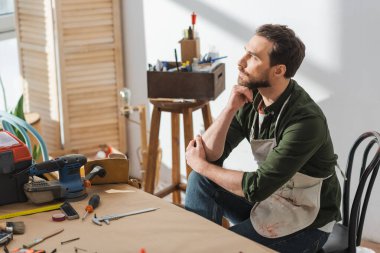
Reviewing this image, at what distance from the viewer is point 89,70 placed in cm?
421

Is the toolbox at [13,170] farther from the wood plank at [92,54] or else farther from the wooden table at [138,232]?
the wood plank at [92,54]

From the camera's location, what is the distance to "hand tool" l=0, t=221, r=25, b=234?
2.04m

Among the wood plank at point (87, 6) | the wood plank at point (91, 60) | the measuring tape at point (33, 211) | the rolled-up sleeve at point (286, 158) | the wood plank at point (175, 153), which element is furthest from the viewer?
the wood plank at point (91, 60)

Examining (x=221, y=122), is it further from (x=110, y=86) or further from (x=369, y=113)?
(x=110, y=86)

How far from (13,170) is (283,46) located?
108cm

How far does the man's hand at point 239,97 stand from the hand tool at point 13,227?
3.05 ft

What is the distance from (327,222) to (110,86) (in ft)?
7.37

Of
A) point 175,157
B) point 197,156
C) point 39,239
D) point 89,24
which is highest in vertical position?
point 89,24

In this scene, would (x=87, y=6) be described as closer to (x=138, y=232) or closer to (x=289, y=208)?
(x=289, y=208)

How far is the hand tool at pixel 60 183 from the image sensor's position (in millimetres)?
2254

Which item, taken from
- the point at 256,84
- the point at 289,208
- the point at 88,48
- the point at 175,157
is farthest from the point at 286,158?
the point at 88,48

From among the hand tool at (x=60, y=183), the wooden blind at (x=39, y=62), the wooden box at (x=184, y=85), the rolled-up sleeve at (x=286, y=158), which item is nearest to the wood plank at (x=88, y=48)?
the wooden blind at (x=39, y=62)

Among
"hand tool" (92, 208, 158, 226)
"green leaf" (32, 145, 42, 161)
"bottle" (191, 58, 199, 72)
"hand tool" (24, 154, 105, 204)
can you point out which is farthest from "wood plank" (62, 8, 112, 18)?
"hand tool" (92, 208, 158, 226)

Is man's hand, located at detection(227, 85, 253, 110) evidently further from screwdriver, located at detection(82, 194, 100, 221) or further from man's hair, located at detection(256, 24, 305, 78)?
screwdriver, located at detection(82, 194, 100, 221)
